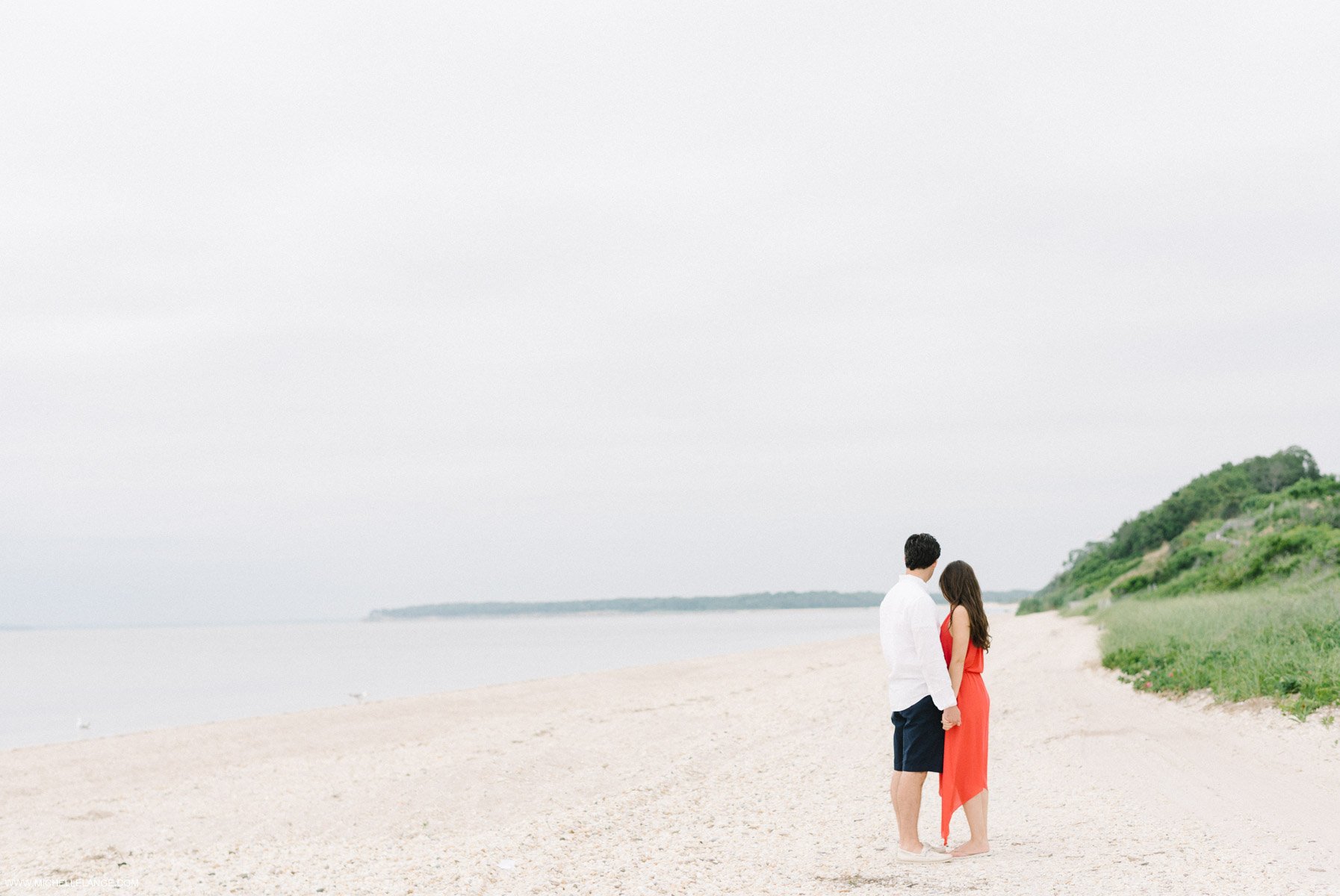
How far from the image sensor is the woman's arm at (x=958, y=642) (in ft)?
19.1

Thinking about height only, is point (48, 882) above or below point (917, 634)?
below

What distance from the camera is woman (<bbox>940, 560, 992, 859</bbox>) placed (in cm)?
586

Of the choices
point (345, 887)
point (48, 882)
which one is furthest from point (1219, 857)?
→ point (48, 882)

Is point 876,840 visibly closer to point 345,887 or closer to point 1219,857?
point 1219,857

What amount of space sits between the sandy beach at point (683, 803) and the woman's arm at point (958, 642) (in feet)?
3.37

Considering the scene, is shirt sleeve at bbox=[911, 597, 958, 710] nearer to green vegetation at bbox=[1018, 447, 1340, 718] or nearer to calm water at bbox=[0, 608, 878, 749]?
green vegetation at bbox=[1018, 447, 1340, 718]

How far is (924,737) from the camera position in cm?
585

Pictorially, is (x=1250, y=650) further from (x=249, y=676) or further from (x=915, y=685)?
(x=249, y=676)

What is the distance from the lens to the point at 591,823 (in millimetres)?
8078

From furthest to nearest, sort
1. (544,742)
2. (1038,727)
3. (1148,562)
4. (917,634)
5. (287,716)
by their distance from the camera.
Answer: (1148,562), (287,716), (544,742), (1038,727), (917,634)

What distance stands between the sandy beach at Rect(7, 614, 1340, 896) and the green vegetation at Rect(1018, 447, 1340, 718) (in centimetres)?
51

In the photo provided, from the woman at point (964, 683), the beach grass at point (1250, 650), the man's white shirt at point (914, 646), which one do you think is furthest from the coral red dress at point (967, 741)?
the beach grass at point (1250, 650)

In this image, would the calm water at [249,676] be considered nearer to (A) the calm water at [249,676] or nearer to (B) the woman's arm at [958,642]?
(A) the calm water at [249,676]

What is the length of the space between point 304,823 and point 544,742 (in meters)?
4.74
